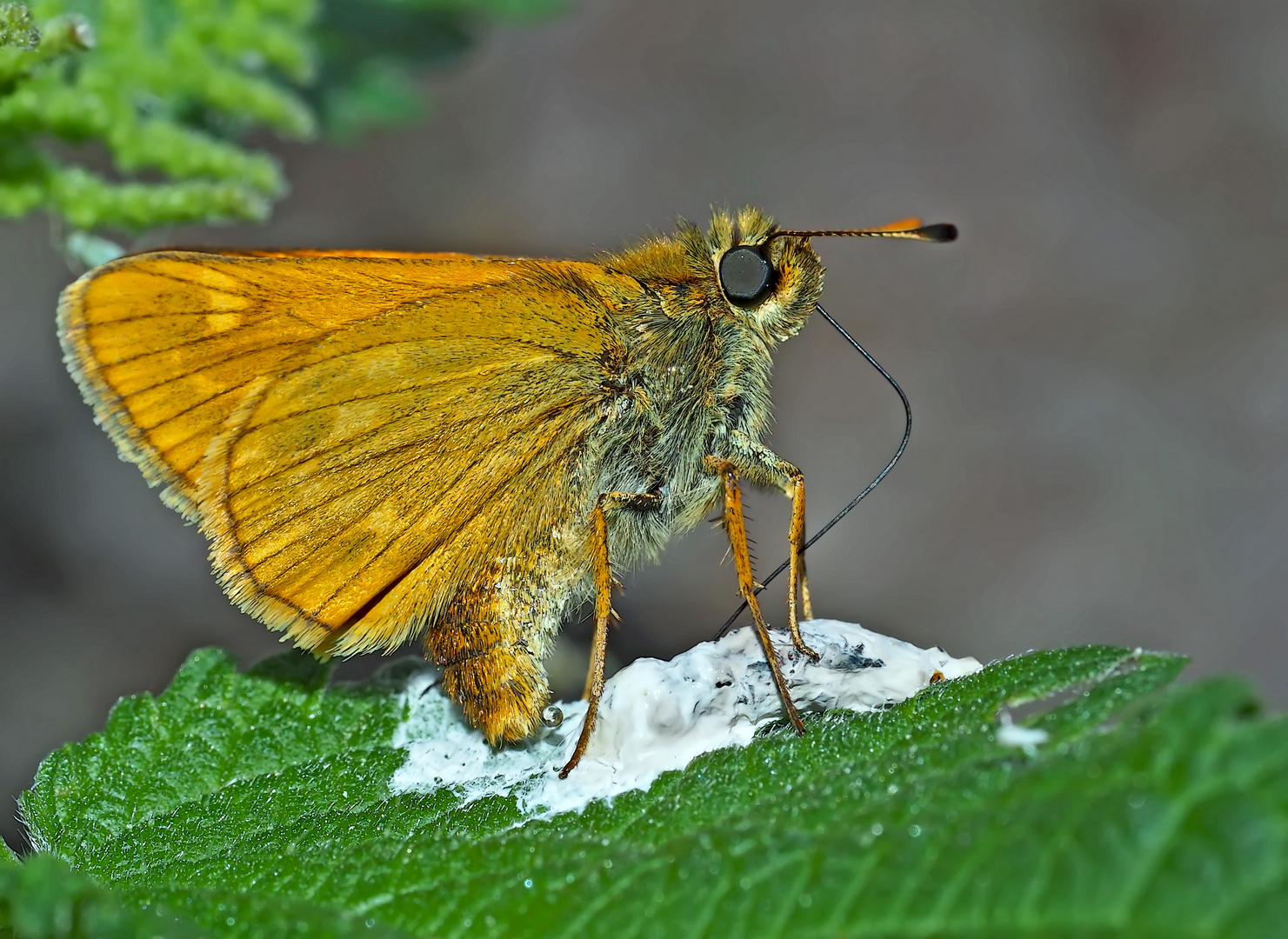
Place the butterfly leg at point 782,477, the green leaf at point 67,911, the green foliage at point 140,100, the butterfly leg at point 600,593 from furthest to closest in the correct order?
1. the butterfly leg at point 782,477
2. the green foliage at point 140,100
3. the butterfly leg at point 600,593
4. the green leaf at point 67,911

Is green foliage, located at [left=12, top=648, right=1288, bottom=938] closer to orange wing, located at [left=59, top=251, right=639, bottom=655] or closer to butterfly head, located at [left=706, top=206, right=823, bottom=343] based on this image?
orange wing, located at [left=59, top=251, right=639, bottom=655]

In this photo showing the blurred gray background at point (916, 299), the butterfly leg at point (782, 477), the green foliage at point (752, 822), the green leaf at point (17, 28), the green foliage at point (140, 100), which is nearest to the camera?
the green foliage at point (752, 822)

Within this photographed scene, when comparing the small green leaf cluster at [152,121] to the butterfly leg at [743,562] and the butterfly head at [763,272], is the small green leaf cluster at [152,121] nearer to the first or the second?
the butterfly head at [763,272]

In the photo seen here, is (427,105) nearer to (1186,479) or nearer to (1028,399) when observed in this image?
(1028,399)

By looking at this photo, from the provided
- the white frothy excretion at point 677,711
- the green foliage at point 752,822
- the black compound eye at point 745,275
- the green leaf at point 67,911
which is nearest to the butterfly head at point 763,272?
the black compound eye at point 745,275

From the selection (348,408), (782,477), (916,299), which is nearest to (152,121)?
(348,408)

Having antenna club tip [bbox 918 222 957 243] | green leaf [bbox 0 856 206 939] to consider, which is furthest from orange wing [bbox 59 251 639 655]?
green leaf [bbox 0 856 206 939]
